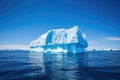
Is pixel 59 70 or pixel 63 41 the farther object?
pixel 63 41

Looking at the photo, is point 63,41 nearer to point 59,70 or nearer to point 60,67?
point 60,67

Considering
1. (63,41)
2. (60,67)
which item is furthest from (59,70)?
(63,41)

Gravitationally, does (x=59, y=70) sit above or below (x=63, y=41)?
below

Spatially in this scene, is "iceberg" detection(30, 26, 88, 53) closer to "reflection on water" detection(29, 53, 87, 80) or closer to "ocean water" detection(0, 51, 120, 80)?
"reflection on water" detection(29, 53, 87, 80)

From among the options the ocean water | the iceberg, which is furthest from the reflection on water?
the iceberg

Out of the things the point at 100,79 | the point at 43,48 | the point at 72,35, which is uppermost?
the point at 72,35

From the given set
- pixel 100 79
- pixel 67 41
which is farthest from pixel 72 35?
pixel 100 79

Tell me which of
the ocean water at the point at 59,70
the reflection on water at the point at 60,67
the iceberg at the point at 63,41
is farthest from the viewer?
the iceberg at the point at 63,41

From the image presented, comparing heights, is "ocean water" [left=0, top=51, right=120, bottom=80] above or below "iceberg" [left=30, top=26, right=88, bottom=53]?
below

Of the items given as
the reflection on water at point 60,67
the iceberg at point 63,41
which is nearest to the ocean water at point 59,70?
the reflection on water at point 60,67

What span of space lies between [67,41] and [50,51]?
14231 millimetres

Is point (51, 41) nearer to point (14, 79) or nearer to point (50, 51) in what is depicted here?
point (50, 51)

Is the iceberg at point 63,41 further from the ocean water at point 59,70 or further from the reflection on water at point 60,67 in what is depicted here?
the ocean water at point 59,70

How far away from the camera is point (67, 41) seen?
79.8m
